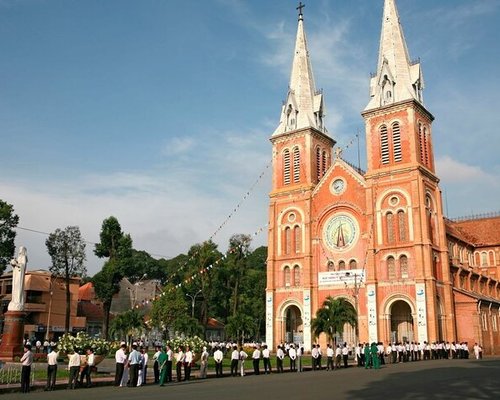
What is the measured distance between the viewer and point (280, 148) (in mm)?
57656

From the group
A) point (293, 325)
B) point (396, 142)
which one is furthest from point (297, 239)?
point (396, 142)

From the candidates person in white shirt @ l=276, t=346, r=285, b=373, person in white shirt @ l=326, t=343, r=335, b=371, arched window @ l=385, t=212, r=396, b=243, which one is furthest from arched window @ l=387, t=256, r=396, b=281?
person in white shirt @ l=276, t=346, r=285, b=373

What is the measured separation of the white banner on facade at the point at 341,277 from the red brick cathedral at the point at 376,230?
0.10 metres

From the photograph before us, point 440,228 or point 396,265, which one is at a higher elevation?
point 440,228

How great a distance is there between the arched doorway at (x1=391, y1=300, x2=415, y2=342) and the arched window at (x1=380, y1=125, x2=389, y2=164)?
13440mm

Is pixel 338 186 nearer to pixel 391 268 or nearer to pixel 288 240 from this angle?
pixel 288 240

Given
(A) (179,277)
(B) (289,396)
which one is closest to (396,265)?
(B) (289,396)

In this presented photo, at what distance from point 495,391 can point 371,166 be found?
35.1m

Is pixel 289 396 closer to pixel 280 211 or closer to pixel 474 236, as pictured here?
pixel 280 211

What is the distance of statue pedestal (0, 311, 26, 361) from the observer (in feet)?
93.1

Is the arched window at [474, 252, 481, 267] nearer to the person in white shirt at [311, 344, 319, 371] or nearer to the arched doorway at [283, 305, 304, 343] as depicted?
the arched doorway at [283, 305, 304, 343]

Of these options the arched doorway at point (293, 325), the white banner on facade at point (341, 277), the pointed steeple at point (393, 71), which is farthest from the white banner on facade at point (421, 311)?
the pointed steeple at point (393, 71)

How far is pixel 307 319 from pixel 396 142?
18966mm

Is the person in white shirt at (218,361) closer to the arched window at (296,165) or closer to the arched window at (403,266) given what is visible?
the arched window at (403,266)
